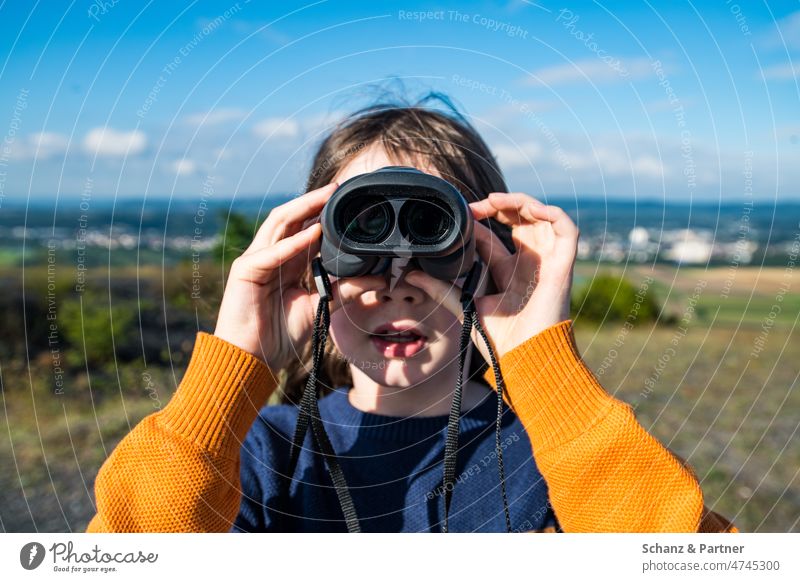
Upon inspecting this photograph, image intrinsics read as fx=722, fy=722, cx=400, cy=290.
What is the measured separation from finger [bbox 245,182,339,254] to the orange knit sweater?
219 mm

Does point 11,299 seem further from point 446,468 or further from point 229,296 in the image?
point 446,468

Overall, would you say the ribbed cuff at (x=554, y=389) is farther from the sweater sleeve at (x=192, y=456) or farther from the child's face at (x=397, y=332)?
the sweater sleeve at (x=192, y=456)

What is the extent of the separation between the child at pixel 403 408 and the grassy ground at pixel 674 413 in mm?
611

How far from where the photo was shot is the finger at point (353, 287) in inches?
55.0

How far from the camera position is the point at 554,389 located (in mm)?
1350

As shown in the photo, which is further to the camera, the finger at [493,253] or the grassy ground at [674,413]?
the grassy ground at [674,413]

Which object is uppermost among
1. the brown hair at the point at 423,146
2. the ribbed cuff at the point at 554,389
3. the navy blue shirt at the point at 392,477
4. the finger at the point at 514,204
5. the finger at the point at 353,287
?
the brown hair at the point at 423,146

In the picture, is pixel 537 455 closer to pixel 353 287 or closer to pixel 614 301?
pixel 353 287

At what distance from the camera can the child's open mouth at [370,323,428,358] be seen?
150 cm

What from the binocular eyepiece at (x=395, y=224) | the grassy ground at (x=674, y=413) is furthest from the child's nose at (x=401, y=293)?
the grassy ground at (x=674, y=413)

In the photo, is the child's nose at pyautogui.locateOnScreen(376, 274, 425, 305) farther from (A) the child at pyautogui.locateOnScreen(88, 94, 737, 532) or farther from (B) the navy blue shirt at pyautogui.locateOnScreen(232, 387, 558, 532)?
(B) the navy blue shirt at pyautogui.locateOnScreen(232, 387, 558, 532)

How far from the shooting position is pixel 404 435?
1.66 m

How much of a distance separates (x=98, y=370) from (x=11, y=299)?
660 mm
